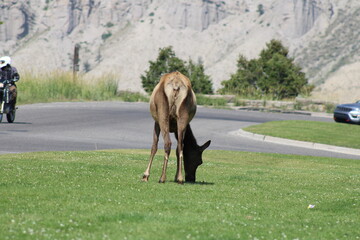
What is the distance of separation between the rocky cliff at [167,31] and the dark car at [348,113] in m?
102

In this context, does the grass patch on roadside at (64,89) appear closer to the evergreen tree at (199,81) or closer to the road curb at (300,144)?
the road curb at (300,144)

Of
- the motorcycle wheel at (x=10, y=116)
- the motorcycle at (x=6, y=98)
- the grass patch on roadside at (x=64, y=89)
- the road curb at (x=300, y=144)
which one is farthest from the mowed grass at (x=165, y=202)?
the grass patch on roadside at (x=64, y=89)

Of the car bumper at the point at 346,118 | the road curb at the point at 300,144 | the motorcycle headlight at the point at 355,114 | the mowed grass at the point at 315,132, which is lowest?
the road curb at the point at 300,144

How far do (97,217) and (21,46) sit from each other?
150156 mm

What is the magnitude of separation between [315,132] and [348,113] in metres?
6.62

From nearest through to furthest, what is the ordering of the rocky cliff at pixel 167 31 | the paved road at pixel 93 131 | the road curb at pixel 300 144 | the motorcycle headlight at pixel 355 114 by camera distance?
the paved road at pixel 93 131
the road curb at pixel 300 144
the motorcycle headlight at pixel 355 114
the rocky cliff at pixel 167 31

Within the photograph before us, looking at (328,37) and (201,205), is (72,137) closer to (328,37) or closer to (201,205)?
(201,205)

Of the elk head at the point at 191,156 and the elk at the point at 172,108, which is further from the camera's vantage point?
the elk head at the point at 191,156

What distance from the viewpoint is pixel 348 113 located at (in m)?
33.4

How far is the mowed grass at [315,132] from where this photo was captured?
2522cm

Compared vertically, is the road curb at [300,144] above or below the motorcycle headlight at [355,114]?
below

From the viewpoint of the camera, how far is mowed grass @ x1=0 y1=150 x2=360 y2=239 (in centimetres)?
737

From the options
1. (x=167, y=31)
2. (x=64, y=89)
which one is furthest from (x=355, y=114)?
(x=167, y=31)

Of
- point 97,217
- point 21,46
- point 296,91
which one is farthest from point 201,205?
point 21,46
